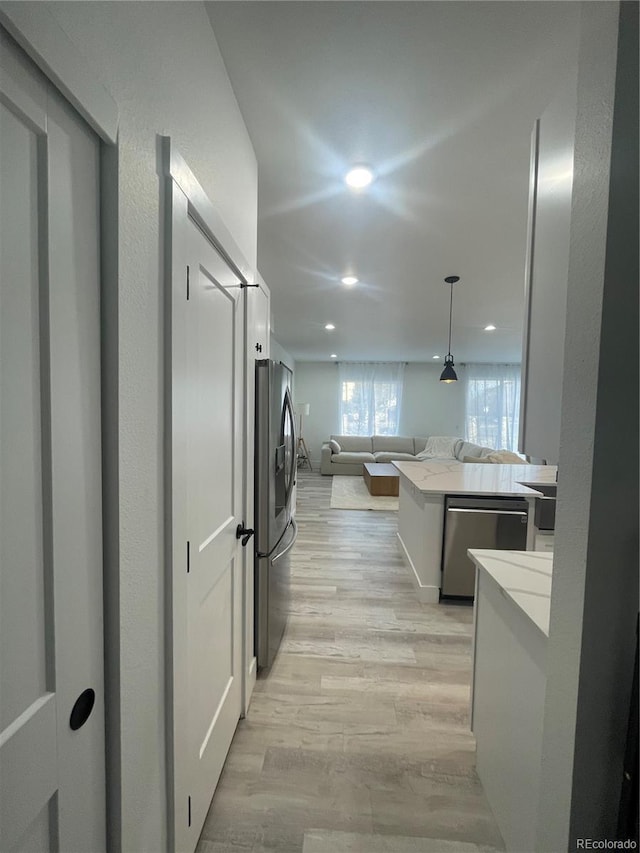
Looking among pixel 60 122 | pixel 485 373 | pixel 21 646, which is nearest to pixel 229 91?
pixel 60 122

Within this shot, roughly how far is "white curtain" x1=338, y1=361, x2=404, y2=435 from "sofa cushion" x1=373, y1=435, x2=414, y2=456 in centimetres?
44

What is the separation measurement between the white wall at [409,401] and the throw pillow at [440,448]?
2.62 feet

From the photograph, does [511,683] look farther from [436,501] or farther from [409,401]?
[409,401]

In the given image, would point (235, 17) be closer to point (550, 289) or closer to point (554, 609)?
point (550, 289)

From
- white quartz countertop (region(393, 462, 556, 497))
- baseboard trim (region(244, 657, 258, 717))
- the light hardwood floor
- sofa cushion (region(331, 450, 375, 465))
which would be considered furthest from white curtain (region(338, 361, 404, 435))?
baseboard trim (region(244, 657, 258, 717))

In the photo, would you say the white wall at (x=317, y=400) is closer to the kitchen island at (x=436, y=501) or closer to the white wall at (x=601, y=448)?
the kitchen island at (x=436, y=501)

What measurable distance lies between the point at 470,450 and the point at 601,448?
7.30 metres

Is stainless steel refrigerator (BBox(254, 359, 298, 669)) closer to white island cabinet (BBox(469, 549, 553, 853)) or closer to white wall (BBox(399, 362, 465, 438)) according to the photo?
white island cabinet (BBox(469, 549, 553, 853))

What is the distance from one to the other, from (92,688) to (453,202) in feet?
8.97

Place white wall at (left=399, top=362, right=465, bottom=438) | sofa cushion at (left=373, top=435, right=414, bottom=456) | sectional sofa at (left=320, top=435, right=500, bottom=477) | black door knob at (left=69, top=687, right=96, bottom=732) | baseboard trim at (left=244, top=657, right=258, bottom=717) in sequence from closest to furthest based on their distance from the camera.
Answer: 1. black door knob at (left=69, top=687, right=96, bottom=732)
2. baseboard trim at (left=244, top=657, right=258, bottom=717)
3. sectional sofa at (left=320, top=435, right=500, bottom=477)
4. sofa cushion at (left=373, top=435, right=414, bottom=456)
5. white wall at (left=399, top=362, right=465, bottom=438)

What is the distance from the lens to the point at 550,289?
878 millimetres

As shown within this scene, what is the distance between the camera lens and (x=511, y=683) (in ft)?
3.82

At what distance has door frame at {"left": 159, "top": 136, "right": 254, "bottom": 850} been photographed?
0.91 meters

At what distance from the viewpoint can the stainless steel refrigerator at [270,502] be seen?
5.76 ft
